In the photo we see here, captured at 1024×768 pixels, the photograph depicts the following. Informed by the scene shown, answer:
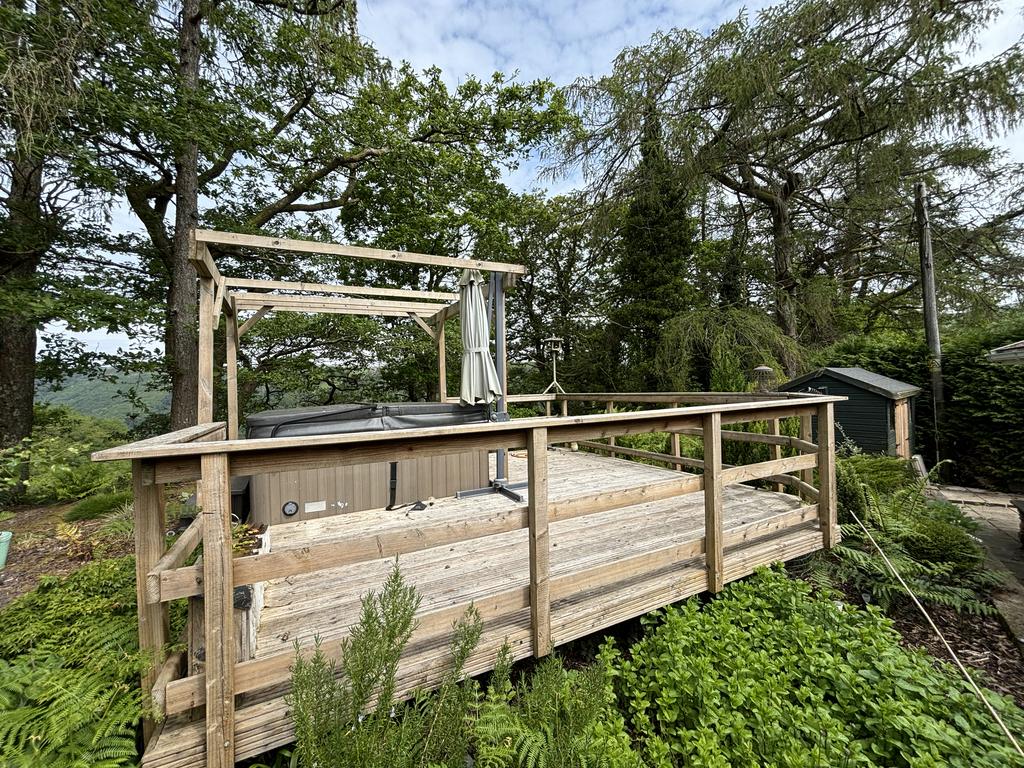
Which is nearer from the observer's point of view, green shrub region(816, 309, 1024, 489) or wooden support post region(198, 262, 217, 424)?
wooden support post region(198, 262, 217, 424)

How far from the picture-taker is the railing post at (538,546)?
1.97m

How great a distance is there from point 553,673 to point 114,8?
384 inches

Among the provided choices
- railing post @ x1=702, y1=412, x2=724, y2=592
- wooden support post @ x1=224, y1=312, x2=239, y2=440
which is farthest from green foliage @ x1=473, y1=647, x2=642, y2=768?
wooden support post @ x1=224, y1=312, x2=239, y2=440

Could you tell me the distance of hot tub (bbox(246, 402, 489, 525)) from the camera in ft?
11.4

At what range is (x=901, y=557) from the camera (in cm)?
302

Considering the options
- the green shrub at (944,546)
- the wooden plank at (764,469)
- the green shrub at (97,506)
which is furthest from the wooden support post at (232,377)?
the green shrub at (944,546)

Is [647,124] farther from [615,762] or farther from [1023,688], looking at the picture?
[615,762]

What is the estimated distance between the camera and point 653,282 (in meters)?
10.0

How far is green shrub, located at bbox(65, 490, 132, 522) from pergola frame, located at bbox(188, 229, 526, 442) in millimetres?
1555

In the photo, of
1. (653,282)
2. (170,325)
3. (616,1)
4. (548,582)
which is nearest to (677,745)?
(548,582)

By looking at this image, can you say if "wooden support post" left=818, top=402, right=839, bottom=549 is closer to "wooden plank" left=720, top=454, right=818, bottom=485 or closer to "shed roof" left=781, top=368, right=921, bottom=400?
"wooden plank" left=720, top=454, right=818, bottom=485

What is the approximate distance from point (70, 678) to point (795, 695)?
3324 millimetres

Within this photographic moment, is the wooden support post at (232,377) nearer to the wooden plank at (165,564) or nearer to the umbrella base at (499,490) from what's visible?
the umbrella base at (499,490)

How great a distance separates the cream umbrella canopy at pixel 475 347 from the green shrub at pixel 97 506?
4.47m
